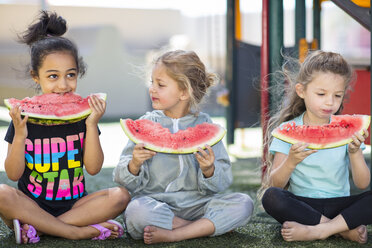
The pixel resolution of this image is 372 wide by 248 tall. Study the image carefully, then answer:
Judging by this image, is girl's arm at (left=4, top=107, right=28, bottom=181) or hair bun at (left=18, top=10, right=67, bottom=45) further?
hair bun at (left=18, top=10, right=67, bottom=45)

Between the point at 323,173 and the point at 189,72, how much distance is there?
0.91 meters

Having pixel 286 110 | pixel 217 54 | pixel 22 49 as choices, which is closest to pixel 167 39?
pixel 217 54

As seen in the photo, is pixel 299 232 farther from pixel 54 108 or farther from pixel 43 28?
pixel 43 28

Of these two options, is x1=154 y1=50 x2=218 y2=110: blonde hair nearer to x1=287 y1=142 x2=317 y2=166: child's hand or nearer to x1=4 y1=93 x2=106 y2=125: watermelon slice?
x1=4 y1=93 x2=106 y2=125: watermelon slice

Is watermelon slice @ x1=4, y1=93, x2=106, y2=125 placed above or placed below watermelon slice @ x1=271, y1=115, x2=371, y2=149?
above

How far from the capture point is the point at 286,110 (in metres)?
3.06

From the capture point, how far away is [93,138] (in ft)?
9.21

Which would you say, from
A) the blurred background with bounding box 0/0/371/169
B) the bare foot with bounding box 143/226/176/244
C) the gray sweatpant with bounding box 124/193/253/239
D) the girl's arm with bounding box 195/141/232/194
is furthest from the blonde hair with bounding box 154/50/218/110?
the blurred background with bounding box 0/0/371/169

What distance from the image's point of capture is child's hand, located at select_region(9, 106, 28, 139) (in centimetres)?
257

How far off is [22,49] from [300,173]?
9260mm

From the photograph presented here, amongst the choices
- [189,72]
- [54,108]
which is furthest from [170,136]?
[54,108]

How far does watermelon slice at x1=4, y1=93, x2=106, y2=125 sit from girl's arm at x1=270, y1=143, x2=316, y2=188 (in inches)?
39.1

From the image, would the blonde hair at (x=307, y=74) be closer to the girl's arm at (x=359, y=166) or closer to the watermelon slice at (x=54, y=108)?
the girl's arm at (x=359, y=166)

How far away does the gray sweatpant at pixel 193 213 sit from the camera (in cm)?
264
